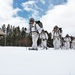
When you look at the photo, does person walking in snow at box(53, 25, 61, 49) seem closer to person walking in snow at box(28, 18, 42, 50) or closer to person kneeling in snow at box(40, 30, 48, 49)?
person kneeling in snow at box(40, 30, 48, 49)

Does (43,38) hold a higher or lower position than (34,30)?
lower

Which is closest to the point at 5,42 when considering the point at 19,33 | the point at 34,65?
the point at 19,33

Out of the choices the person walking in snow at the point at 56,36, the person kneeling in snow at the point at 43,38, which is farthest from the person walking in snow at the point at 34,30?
the person walking in snow at the point at 56,36

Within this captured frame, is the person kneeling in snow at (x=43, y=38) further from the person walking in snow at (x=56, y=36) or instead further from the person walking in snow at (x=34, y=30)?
the person walking in snow at (x=34, y=30)

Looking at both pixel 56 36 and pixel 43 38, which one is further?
pixel 43 38

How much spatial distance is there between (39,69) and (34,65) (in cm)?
18

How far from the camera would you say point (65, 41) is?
42.7 ft

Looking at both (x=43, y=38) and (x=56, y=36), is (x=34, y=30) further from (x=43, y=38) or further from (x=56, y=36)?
(x=43, y=38)

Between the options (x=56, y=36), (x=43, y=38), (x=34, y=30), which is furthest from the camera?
(x=43, y=38)

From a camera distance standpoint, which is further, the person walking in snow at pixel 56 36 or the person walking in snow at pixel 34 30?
the person walking in snow at pixel 56 36

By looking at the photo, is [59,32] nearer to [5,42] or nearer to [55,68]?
[55,68]

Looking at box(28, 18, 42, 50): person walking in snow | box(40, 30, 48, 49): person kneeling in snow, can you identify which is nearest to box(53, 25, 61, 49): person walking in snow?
box(40, 30, 48, 49): person kneeling in snow

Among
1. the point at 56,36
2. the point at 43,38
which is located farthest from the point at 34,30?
the point at 43,38

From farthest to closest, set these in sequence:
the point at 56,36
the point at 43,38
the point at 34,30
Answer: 1. the point at 43,38
2. the point at 56,36
3. the point at 34,30
